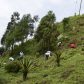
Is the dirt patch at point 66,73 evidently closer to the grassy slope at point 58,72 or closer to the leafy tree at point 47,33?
the grassy slope at point 58,72

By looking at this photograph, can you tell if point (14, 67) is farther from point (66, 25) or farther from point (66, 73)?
point (66, 25)

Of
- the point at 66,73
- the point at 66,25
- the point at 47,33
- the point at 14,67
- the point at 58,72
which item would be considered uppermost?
the point at 66,25

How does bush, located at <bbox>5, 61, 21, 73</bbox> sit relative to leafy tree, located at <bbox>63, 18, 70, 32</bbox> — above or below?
below

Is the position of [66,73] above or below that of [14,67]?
below

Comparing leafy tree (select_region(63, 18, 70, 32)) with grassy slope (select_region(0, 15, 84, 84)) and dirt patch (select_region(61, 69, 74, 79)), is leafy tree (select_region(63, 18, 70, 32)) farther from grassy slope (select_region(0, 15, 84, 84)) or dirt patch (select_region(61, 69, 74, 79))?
dirt patch (select_region(61, 69, 74, 79))

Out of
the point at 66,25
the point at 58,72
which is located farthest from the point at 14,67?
the point at 66,25

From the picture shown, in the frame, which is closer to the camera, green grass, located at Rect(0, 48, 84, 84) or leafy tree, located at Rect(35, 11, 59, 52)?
green grass, located at Rect(0, 48, 84, 84)

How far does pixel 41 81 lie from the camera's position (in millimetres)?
33562

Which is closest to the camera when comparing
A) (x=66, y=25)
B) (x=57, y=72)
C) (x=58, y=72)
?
(x=58, y=72)

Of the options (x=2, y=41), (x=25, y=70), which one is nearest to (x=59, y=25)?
(x=2, y=41)

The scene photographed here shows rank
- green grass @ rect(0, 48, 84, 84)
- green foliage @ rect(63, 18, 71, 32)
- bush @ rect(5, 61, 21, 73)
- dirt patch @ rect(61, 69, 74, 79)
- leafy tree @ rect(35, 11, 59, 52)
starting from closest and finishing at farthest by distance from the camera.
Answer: green grass @ rect(0, 48, 84, 84) < dirt patch @ rect(61, 69, 74, 79) < bush @ rect(5, 61, 21, 73) < leafy tree @ rect(35, 11, 59, 52) < green foliage @ rect(63, 18, 71, 32)

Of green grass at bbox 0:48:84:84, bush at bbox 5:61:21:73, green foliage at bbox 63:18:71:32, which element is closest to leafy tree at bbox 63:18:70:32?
green foliage at bbox 63:18:71:32

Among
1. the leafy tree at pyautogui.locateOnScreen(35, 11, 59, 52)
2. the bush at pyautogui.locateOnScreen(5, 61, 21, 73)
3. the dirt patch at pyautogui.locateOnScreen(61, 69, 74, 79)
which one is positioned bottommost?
the dirt patch at pyautogui.locateOnScreen(61, 69, 74, 79)

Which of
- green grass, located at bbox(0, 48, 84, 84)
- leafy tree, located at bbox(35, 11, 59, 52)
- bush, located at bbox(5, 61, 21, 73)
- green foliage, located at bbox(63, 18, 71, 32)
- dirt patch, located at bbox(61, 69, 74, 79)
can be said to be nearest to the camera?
green grass, located at bbox(0, 48, 84, 84)
